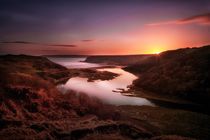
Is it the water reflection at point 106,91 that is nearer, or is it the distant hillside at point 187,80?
the water reflection at point 106,91

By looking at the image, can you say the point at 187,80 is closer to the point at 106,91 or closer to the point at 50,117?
the point at 106,91

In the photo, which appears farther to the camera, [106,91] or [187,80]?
[106,91]

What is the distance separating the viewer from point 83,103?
2555cm

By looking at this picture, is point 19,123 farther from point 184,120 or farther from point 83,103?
point 184,120

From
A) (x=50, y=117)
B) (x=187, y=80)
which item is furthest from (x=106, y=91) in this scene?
(x=50, y=117)

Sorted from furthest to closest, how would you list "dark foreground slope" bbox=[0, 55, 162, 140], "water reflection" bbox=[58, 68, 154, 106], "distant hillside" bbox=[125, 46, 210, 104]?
"distant hillside" bbox=[125, 46, 210, 104] < "water reflection" bbox=[58, 68, 154, 106] < "dark foreground slope" bbox=[0, 55, 162, 140]

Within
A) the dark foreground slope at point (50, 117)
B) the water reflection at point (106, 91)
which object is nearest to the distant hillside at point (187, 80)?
the water reflection at point (106, 91)

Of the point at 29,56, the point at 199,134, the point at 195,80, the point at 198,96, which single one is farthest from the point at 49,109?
the point at 29,56

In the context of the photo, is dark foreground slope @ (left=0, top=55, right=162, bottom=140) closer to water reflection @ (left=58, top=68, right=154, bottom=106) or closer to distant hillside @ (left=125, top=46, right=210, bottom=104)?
water reflection @ (left=58, top=68, right=154, bottom=106)

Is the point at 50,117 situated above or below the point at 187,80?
below

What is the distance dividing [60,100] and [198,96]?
1392 inches

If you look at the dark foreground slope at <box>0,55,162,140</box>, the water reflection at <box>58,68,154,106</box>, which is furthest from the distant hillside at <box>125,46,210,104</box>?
the dark foreground slope at <box>0,55,162,140</box>

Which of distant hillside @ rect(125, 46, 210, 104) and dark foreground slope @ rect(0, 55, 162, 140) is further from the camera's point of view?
distant hillside @ rect(125, 46, 210, 104)

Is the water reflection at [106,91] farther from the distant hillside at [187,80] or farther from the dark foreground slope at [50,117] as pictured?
the dark foreground slope at [50,117]
